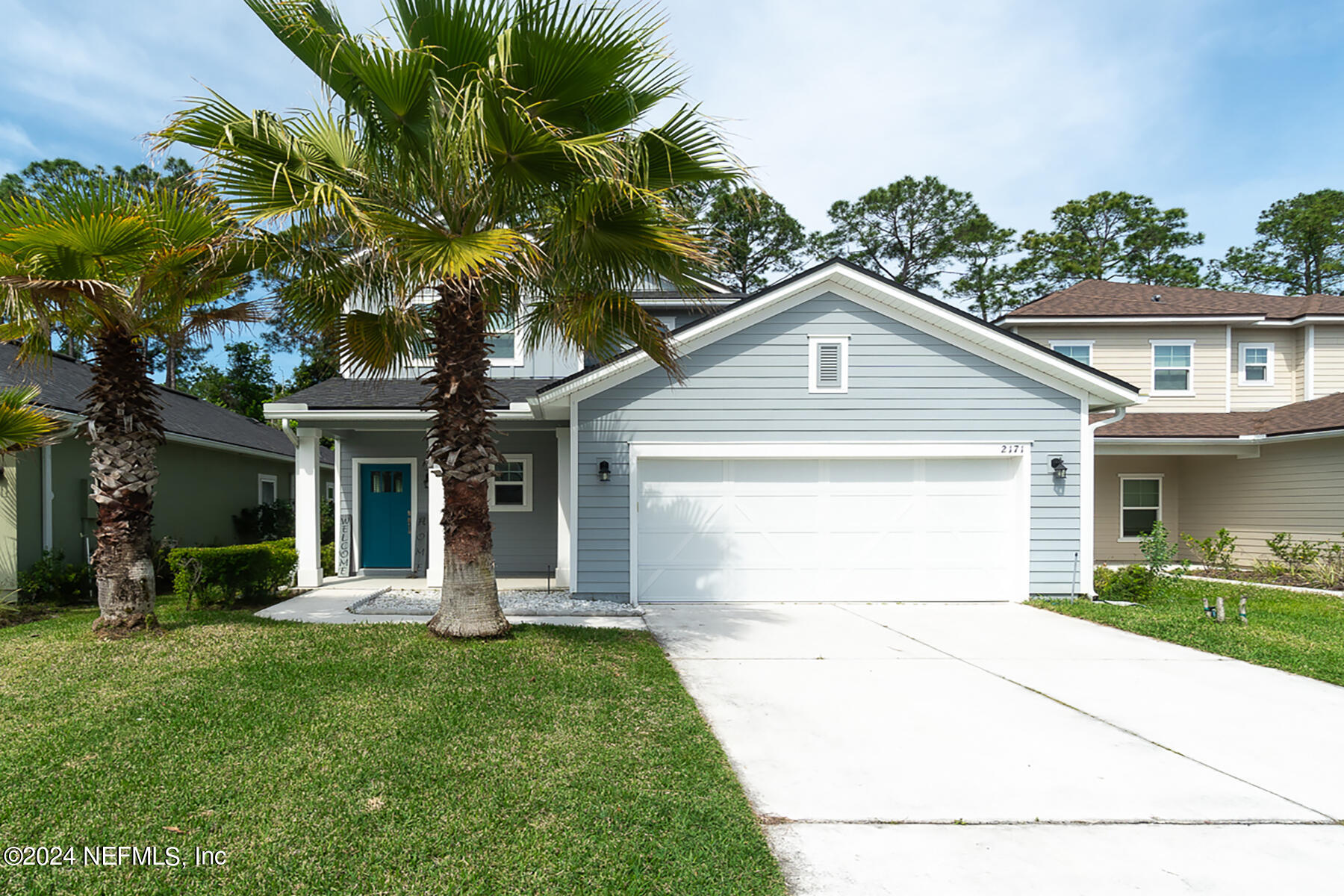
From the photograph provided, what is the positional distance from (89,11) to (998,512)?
1460 cm

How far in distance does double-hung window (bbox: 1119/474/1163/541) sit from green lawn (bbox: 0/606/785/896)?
44.6 ft

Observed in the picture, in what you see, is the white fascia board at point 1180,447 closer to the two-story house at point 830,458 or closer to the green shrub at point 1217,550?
the green shrub at point 1217,550

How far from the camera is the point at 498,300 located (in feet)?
22.8

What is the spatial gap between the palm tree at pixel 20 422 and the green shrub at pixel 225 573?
6.81 ft

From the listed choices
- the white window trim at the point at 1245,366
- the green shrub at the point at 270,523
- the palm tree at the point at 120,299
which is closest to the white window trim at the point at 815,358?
the palm tree at the point at 120,299

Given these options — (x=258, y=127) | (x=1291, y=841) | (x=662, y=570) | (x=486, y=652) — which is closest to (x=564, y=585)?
(x=662, y=570)

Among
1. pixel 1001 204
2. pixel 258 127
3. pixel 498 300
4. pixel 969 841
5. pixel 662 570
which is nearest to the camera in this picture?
pixel 969 841

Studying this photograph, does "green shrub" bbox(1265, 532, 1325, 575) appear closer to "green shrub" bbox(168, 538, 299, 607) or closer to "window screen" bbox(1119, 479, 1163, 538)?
"window screen" bbox(1119, 479, 1163, 538)

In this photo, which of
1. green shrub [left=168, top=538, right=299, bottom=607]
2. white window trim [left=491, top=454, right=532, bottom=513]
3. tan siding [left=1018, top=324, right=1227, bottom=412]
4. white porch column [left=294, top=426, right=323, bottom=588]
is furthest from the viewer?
tan siding [left=1018, top=324, right=1227, bottom=412]

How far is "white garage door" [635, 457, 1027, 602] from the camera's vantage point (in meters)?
10.1

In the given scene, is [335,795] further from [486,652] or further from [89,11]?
[89,11]

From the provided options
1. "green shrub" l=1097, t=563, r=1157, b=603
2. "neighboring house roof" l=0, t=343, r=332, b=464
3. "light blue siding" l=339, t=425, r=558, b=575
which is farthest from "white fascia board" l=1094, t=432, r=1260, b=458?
"neighboring house roof" l=0, t=343, r=332, b=464

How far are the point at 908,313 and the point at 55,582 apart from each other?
40.0 feet

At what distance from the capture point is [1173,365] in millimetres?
15758
